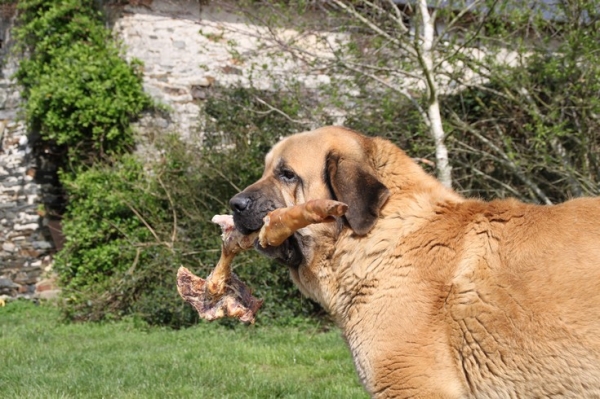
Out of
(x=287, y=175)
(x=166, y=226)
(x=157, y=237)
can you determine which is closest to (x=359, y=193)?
(x=287, y=175)

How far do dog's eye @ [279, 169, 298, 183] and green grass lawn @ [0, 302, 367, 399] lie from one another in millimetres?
2527

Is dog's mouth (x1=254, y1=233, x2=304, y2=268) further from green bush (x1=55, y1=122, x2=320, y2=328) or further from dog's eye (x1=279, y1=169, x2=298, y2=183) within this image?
green bush (x1=55, y1=122, x2=320, y2=328)

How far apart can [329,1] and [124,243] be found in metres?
5.56

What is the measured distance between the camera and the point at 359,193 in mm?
3855

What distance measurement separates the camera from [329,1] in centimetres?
1027

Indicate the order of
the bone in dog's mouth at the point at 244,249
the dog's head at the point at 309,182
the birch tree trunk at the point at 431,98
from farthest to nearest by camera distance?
the birch tree trunk at the point at 431,98 < the dog's head at the point at 309,182 < the bone in dog's mouth at the point at 244,249

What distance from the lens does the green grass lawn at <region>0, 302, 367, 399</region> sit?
20.2ft

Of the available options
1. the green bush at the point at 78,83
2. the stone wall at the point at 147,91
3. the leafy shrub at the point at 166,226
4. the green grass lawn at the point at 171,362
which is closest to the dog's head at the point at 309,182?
the green grass lawn at the point at 171,362

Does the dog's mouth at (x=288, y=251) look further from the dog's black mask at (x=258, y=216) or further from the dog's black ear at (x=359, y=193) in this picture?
the dog's black ear at (x=359, y=193)

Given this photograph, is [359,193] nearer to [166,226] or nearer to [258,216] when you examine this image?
[258,216]

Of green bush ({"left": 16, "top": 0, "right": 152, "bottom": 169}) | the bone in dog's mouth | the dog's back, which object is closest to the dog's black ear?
the bone in dog's mouth

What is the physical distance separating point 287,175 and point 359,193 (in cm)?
53

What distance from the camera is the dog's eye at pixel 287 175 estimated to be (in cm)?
416

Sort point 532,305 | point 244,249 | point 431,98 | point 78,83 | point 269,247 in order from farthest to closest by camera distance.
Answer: point 78,83 < point 431,98 < point 244,249 < point 269,247 < point 532,305
